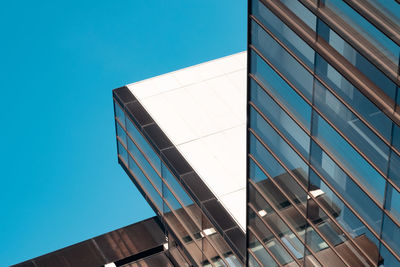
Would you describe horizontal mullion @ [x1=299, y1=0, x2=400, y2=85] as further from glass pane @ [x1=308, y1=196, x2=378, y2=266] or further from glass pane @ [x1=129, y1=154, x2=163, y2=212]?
glass pane @ [x1=129, y1=154, x2=163, y2=212]

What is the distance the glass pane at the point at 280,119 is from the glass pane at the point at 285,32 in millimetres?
2771

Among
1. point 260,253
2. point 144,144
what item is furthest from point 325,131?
point 144,144

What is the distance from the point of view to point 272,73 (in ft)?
107

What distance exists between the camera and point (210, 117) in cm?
5081

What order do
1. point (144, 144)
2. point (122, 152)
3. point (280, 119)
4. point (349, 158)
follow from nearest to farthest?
point (349, 158) < point (280, 119) < point (144, 144) < point (122, 152)

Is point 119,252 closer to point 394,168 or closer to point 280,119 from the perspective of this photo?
point 280,119

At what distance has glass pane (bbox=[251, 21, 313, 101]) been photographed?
101 ft

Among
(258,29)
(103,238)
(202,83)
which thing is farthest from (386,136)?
(103,238)

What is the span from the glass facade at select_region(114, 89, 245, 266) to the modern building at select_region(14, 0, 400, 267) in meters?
0.11

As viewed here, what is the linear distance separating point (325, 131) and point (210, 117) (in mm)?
20663

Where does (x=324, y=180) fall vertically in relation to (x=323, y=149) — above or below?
below

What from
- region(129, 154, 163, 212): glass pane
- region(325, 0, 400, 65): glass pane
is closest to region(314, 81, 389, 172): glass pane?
region(325, 0, 400, 65): glass pane

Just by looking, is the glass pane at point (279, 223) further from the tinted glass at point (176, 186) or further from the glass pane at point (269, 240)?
the tinted glass at point (176, 186)

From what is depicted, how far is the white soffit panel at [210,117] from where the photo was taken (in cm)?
4634
